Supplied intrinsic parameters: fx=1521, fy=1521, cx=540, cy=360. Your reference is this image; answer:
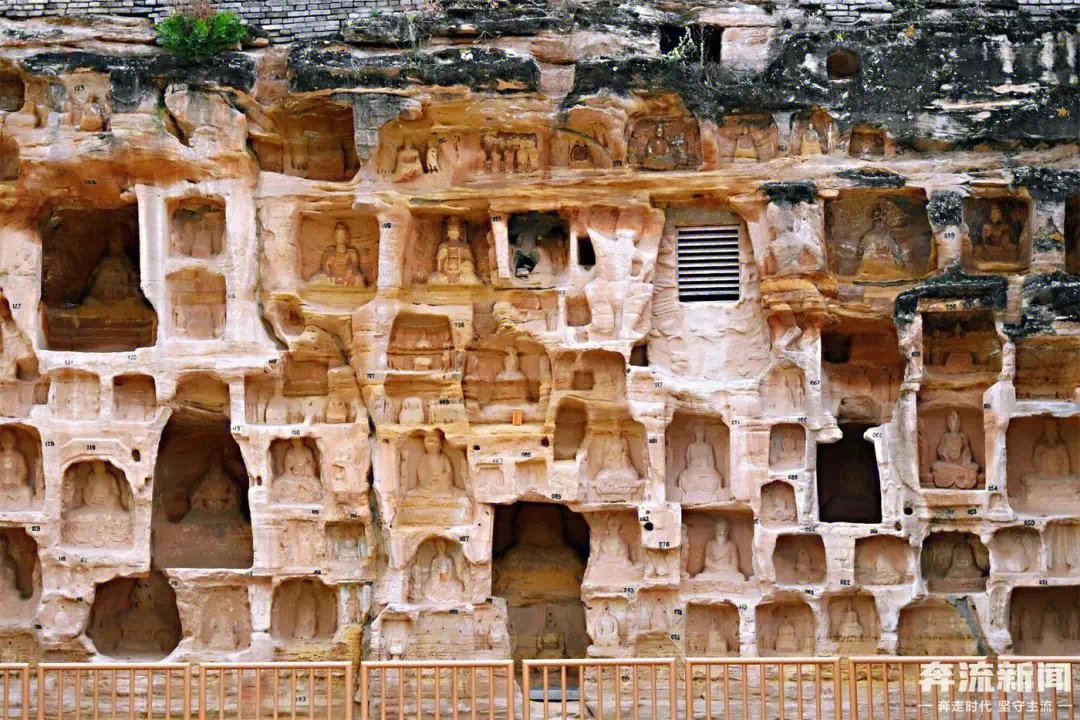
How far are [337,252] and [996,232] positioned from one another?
815cm

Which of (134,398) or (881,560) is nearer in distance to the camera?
(881,560)

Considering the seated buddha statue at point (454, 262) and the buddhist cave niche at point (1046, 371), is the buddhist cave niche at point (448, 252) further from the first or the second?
the buddhist cave niche at point (1046, 371)

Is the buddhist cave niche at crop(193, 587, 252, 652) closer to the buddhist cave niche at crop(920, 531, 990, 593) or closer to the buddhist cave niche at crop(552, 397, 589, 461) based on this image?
the buddhist cave niche at crop(552, 397, 589, 461)

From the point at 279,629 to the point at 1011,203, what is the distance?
10331 mm

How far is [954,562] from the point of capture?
18.2 metres

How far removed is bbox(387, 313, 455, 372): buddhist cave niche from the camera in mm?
18844

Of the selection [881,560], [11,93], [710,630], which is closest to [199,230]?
[11,93]

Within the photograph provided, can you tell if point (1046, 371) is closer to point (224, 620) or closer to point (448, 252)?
point (448, 252)

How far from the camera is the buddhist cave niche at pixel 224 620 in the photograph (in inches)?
727

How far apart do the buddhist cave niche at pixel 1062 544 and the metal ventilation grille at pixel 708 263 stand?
4649mm

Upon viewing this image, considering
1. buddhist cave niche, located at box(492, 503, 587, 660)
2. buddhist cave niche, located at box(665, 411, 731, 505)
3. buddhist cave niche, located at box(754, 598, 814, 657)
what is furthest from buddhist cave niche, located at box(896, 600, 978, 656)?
buddhist cave niche, located at box(492, 503, 587, 660)

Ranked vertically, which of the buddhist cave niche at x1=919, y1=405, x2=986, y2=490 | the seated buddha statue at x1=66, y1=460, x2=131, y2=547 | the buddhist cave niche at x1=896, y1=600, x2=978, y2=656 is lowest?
the buddhist cave niche at x1=896, y1=600, x2=978, y2=656

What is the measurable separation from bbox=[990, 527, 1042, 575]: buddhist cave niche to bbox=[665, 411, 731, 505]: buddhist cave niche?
3.21 m

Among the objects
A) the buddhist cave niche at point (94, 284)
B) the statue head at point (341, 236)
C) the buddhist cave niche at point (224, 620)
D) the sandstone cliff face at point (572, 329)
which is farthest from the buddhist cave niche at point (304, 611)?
the statue head at point (341, 236)
